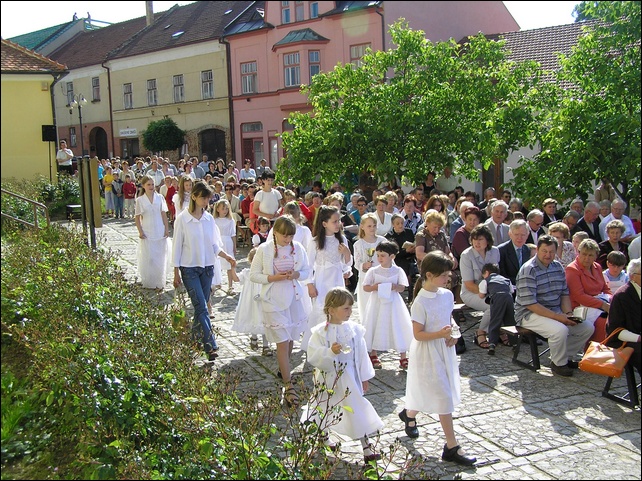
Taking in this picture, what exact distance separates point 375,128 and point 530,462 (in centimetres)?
1107

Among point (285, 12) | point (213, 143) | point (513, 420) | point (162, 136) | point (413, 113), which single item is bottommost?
point (513, 420)

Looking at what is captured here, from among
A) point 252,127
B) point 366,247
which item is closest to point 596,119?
point 366,247

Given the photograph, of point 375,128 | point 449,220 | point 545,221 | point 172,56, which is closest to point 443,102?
point 375,128

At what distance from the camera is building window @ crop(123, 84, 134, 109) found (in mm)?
42806

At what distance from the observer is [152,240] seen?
12109mm

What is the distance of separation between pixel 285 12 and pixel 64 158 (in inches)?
826

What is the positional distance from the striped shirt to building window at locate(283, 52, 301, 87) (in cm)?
2688

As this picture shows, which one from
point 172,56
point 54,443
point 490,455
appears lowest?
point 490,455

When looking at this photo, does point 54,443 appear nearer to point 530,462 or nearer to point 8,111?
point 8,111

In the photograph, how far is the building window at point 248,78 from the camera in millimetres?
36281

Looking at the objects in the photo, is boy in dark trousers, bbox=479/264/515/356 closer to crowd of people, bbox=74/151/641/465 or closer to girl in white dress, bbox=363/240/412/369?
crowd of people, bbox=74/151/641/465

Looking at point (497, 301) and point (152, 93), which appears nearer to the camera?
point (497, 301)

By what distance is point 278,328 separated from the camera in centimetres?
697

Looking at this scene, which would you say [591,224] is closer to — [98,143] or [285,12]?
[285,12]
